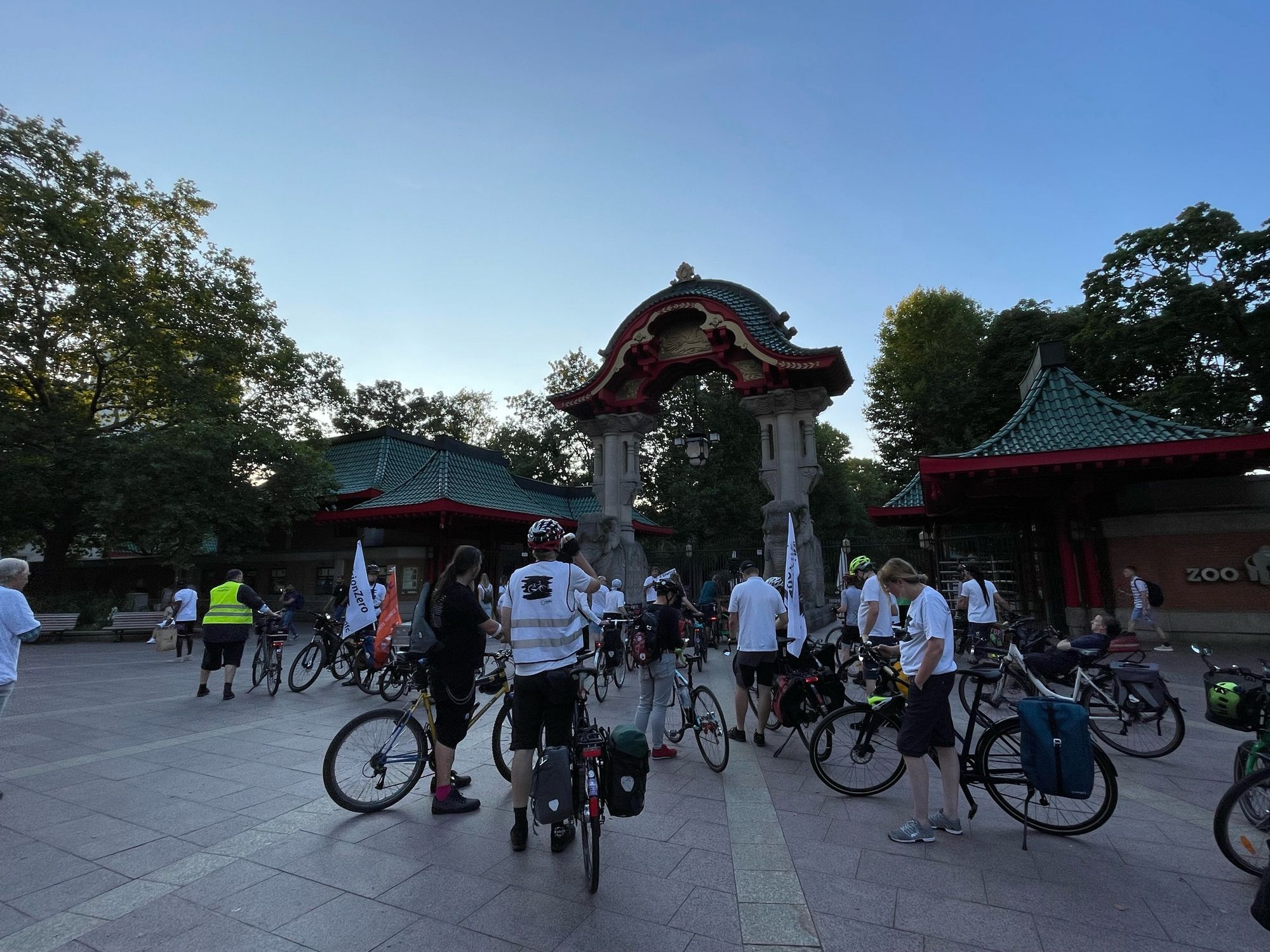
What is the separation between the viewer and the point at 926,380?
31.8 meters

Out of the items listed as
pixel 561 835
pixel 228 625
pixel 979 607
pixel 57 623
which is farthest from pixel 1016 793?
pixel 57 623

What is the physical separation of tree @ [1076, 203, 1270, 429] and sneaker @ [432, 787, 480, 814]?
84.5ft

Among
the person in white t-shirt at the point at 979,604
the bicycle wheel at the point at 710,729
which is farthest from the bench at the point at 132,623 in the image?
the person in white t-shirt at the point at 979,604

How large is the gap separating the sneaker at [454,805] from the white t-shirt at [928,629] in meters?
3.54

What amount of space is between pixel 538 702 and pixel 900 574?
2884 millimetres

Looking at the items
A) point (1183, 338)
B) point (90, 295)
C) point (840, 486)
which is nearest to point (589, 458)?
point (840, 486)

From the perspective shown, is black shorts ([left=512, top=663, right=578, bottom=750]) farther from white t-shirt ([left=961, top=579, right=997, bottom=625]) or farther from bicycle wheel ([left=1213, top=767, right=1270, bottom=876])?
white t-shirt ([left=961, top=579, right=997, bottom=625])

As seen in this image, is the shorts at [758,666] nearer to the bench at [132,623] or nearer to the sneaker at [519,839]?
the sneaker at [519,839]

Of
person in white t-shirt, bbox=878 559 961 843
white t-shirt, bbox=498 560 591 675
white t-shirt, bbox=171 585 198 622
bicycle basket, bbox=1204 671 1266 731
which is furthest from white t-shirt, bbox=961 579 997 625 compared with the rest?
white t-shirt, bbox=171 585 198 622

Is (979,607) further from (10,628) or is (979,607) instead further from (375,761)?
(10,628)

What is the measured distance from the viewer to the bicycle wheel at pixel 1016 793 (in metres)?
4.28

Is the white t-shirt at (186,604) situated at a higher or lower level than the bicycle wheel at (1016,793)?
higher

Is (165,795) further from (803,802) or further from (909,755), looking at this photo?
(909,755)

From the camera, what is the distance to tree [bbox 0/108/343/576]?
18.1 meters
